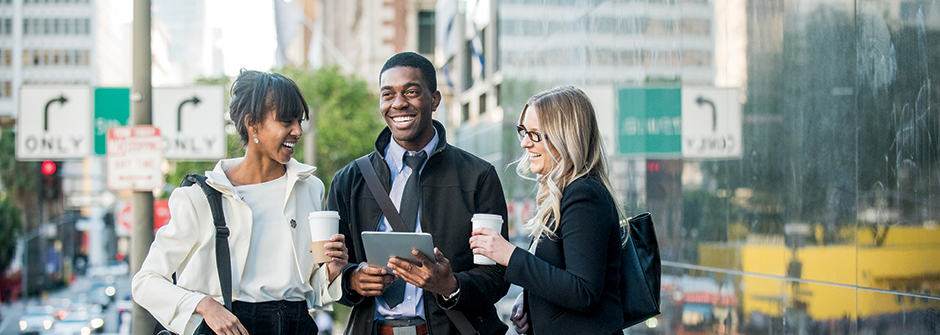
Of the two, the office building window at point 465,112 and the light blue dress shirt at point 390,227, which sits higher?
the office building window at point 465,112

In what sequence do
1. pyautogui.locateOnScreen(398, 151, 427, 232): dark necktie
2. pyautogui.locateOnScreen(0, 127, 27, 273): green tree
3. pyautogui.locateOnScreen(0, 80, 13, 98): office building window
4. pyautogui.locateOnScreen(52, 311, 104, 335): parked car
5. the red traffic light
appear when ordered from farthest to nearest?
pyautogui.locateOnScreen(0, 80, 13, 98): office building window, pyautogui.locateOnScreen(0, 127, 27, 273): green tree, pyautogui.locateOnScreen(52, 311, 104, 335): parked car, the red traffic light, pyautogui.locateOnScreen(398, 151, 427, 232): dark necktie

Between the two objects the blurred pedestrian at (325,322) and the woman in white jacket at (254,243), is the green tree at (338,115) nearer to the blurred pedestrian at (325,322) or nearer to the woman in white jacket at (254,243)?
the blurred pedestrian at (325,322)

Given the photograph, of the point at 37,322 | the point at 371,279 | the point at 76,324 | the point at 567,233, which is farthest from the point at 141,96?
the point at 37,322

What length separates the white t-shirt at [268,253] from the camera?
294cm

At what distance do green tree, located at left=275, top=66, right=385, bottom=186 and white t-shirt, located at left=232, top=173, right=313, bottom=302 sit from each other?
32.1 m

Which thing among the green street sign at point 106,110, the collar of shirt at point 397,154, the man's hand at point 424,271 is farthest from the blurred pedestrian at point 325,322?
the man's hand at point 424,271

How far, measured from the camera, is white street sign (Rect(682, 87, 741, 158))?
588cm

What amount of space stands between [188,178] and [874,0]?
349 cm

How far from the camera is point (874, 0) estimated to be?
4.14m

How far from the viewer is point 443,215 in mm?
3268

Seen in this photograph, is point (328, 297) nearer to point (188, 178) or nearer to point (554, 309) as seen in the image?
point (188, 178)

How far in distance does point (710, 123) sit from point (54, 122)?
23.4 ft

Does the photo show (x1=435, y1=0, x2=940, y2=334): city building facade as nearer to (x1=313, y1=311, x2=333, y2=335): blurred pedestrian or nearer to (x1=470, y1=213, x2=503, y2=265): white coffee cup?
(x1=470, y1=213, x2=503, y2=265): white coffee cup

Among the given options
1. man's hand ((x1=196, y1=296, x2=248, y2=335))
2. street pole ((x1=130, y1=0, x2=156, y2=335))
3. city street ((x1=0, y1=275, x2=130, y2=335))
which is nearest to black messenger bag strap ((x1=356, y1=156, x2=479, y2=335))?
man's hand ((x1=196, y1=296, x2=248, y2=335))
